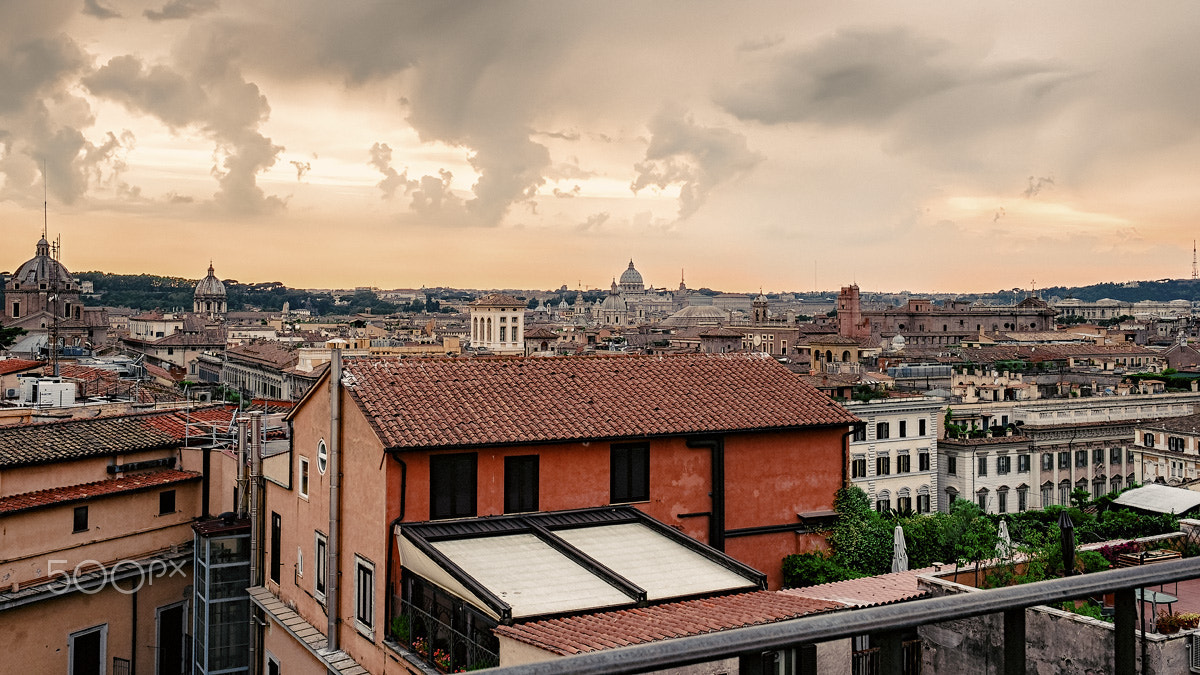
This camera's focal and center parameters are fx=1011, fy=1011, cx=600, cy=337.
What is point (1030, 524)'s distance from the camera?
80.7ft

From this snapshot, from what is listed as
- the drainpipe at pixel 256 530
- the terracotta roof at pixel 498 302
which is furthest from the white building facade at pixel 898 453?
the terracotta roof at pixel 498 302

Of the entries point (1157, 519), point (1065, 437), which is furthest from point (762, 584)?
point (1065, 437)

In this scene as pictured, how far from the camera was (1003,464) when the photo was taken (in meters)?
38.2

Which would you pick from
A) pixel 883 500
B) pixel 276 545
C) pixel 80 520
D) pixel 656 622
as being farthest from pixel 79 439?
pixel 883 500

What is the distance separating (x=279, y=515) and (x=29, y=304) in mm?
99156

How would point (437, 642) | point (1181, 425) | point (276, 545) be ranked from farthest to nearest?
point (1181, 425)
point (276, 545)
point (437, 642)

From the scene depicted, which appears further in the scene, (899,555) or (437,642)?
(899,555)

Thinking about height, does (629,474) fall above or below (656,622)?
above

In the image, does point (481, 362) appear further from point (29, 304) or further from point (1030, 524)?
point (29, 304)

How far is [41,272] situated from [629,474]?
346ft

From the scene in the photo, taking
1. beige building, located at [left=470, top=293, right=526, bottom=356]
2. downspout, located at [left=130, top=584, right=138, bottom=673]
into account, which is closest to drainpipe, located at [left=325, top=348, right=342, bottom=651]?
downspout, located at [left=130, top=584, right=138, bottom=673]

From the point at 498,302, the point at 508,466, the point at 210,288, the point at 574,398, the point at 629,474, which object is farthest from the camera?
the point at 210,288

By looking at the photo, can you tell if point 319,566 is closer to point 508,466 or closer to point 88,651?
point 508,466

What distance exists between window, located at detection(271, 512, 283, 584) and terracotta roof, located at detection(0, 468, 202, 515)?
3.22 metres
